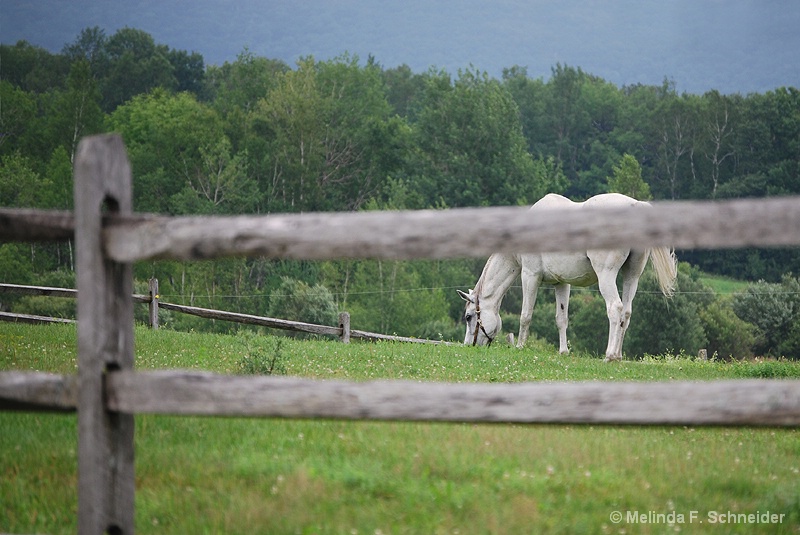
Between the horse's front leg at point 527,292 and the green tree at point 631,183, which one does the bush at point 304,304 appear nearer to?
the horse's front leg at point 527,292

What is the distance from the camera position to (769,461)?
6359mm

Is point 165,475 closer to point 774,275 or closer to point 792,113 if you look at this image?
point 774,275

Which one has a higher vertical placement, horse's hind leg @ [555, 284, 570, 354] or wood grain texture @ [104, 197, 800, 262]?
wood grain texture @ [104, 197, 800, 262]

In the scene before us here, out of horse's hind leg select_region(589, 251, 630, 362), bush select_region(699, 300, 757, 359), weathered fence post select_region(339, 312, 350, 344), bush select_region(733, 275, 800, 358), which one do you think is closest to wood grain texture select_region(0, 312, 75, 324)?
→ weathered fence post select_region(339, 312, 350, 344)

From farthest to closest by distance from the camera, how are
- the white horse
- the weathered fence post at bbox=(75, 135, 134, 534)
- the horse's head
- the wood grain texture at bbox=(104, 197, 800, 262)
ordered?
1. the horse's head
2. the white horse
3. the weathered fence post at bbox=(75, 135, 134, 534)
4. the wood grain texture at bbox=(104, 197, 800, 262)

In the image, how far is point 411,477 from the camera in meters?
5.45

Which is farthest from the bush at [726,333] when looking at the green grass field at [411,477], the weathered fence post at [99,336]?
the weathered fence post at [99,336]

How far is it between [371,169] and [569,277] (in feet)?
187

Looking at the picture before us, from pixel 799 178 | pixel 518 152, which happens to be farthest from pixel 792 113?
pixel 518 152

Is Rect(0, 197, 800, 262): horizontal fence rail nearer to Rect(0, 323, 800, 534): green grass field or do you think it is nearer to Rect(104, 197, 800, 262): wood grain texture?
Rect(104, 197, 800, 262): wood grain texture

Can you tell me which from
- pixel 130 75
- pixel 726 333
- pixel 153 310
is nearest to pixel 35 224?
pixel 153 310

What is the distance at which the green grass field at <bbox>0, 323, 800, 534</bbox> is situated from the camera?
4.82 metres

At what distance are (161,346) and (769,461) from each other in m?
9.53

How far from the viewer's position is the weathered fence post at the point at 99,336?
13.3 ft
